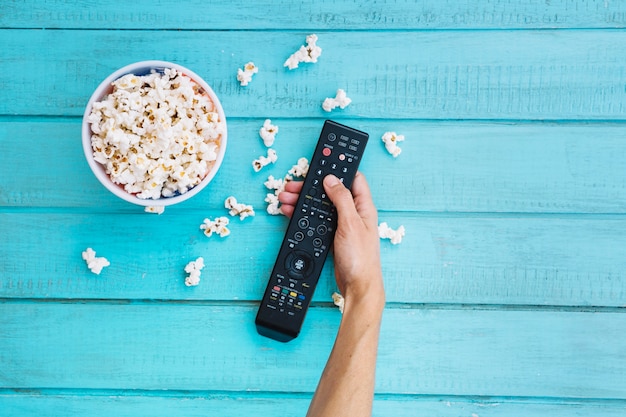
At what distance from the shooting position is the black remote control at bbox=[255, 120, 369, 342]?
37.3 inches

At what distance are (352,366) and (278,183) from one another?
32 centimetres

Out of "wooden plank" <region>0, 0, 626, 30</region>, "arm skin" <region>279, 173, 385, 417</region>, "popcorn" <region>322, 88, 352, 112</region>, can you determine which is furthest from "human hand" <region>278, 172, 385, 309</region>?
"wooden plank" <region>0, 0, 626, 30</region>

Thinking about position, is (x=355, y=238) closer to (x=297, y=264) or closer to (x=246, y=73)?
(x=297, y=264)

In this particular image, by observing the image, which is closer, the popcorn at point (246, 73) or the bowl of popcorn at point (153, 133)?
the bowl of popcorn at point (153, 133)

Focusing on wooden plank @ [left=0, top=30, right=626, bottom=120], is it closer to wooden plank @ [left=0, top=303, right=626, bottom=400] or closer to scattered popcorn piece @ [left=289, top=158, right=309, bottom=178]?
scattered popcorn piece @ [left=289, top=158, right=309, bottom=178]

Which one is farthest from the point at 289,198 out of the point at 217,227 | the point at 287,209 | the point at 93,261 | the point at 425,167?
the point at 93,261

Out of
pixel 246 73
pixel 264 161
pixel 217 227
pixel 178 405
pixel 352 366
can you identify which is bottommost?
pixel 178 405

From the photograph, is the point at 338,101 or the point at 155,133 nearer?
the point at 155,133

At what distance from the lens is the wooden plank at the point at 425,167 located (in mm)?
982

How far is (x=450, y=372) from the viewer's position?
100cm

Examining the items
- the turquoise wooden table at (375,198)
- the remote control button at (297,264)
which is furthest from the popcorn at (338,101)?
the remote control button at (297,264)

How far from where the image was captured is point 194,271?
3.19ft

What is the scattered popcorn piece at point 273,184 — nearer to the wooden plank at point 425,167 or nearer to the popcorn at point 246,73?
the wooden plank at point 425,167

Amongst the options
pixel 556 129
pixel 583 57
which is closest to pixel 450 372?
pixel 556 129
